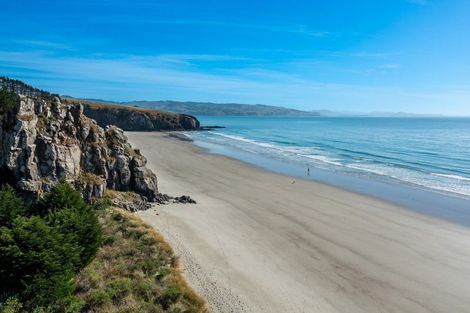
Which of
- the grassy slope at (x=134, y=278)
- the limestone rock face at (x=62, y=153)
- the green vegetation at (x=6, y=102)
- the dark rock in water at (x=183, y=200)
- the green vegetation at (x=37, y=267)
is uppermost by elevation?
the green vegetation at (x=6, y=102)

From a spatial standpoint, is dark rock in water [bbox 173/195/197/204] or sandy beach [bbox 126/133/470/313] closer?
sandy beach [bbox 126/133/470/313]

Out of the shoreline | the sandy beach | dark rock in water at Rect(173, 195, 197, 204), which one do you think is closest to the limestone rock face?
dark rock in water at Rect(173, 195, 197, 204)

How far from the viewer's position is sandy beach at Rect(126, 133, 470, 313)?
18000mm

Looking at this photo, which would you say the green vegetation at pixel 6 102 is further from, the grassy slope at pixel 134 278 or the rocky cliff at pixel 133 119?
the rocky cliff at pixel 133 119

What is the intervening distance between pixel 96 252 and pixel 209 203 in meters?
15.5

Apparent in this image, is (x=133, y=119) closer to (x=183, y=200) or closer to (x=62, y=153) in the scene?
(x=183, y=200)

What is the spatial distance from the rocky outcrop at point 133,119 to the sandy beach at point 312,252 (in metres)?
93.3

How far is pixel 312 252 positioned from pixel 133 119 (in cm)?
11418

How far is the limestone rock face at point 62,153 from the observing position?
81.7 feet

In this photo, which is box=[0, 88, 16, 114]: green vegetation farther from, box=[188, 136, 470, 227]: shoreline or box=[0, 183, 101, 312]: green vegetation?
box=[188, 136, 470, 227]: shoreline

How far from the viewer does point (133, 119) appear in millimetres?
129250

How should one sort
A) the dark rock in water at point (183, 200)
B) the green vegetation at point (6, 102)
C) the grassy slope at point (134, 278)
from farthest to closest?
the dark rock in water at point (183, 200) < the green vegetation at point (6, 102) < the grassy slope at point (134, 278)

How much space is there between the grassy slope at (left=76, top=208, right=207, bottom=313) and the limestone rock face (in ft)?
18.8

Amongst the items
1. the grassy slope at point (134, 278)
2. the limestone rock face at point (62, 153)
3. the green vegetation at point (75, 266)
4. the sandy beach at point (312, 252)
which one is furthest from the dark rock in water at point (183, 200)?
the green vegetation at point (75, 266)
